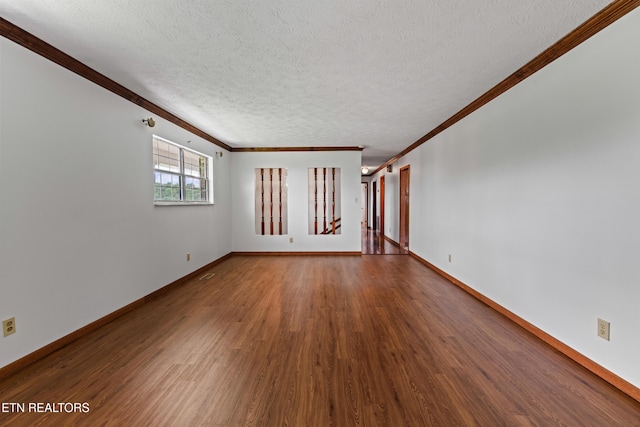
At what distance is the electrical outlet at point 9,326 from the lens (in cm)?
175

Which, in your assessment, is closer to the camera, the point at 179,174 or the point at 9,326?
the point at 9,326

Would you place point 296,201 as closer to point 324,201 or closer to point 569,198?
point 324,201

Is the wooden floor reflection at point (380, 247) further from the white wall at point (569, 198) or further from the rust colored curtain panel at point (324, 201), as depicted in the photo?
the white wall at point (569, 198)

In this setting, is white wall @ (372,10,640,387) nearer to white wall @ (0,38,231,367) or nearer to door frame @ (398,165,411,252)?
door frame @ (398,165,411,252)

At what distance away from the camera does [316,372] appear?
180 centimetres

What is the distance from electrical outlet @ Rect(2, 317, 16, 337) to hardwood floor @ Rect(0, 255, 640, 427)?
0.97ft

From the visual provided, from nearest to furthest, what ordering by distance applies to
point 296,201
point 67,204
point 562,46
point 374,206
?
point 562,46 → point 67,204 → point 296,201 → point 374,206

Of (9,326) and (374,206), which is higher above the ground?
(374,206)

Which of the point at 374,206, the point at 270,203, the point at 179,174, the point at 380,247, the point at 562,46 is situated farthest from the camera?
the point at 374,206

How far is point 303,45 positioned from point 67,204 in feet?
7.57

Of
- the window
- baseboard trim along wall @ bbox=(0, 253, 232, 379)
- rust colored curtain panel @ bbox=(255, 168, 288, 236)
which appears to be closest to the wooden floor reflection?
rust colored curtain panel @ bbox=(255, 168, 288, 236)

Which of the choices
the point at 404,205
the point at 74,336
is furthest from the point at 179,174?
the point at 404,205

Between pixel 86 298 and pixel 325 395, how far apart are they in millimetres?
2260

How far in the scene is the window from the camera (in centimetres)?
343
